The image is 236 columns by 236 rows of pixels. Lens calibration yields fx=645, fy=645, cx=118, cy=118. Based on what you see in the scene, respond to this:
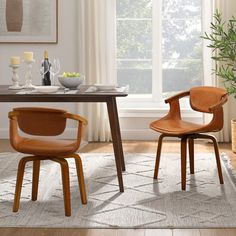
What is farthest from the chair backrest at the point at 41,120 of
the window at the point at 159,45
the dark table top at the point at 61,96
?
the window at the point at 159,45

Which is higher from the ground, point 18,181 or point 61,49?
point 61,49

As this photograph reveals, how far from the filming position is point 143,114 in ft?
24.1

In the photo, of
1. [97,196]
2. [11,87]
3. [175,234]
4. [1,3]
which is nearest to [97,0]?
[1,3]

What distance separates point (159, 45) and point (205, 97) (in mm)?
2268

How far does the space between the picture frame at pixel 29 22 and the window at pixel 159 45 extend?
772mm

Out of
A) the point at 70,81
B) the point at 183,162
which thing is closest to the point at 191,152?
the point at 183,162

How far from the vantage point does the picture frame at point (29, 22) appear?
7.29 meters

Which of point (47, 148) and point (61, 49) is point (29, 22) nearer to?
point (61, 49)

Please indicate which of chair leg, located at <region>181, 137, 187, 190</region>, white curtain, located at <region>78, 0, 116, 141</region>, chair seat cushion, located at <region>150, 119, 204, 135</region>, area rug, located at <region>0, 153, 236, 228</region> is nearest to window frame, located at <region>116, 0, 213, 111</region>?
white curtain, located at <region>78, 0, 116, 141</region>

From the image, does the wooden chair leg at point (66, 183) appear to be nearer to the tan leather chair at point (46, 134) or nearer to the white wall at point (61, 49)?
the tan leather chair at point (46, 134)

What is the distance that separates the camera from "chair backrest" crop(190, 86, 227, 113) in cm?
507

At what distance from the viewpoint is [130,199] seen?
14.7 ft

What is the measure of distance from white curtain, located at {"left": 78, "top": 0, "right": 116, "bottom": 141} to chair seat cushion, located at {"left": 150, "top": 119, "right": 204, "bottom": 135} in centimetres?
213

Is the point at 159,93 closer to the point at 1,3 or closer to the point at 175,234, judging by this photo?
the point at 1,3
